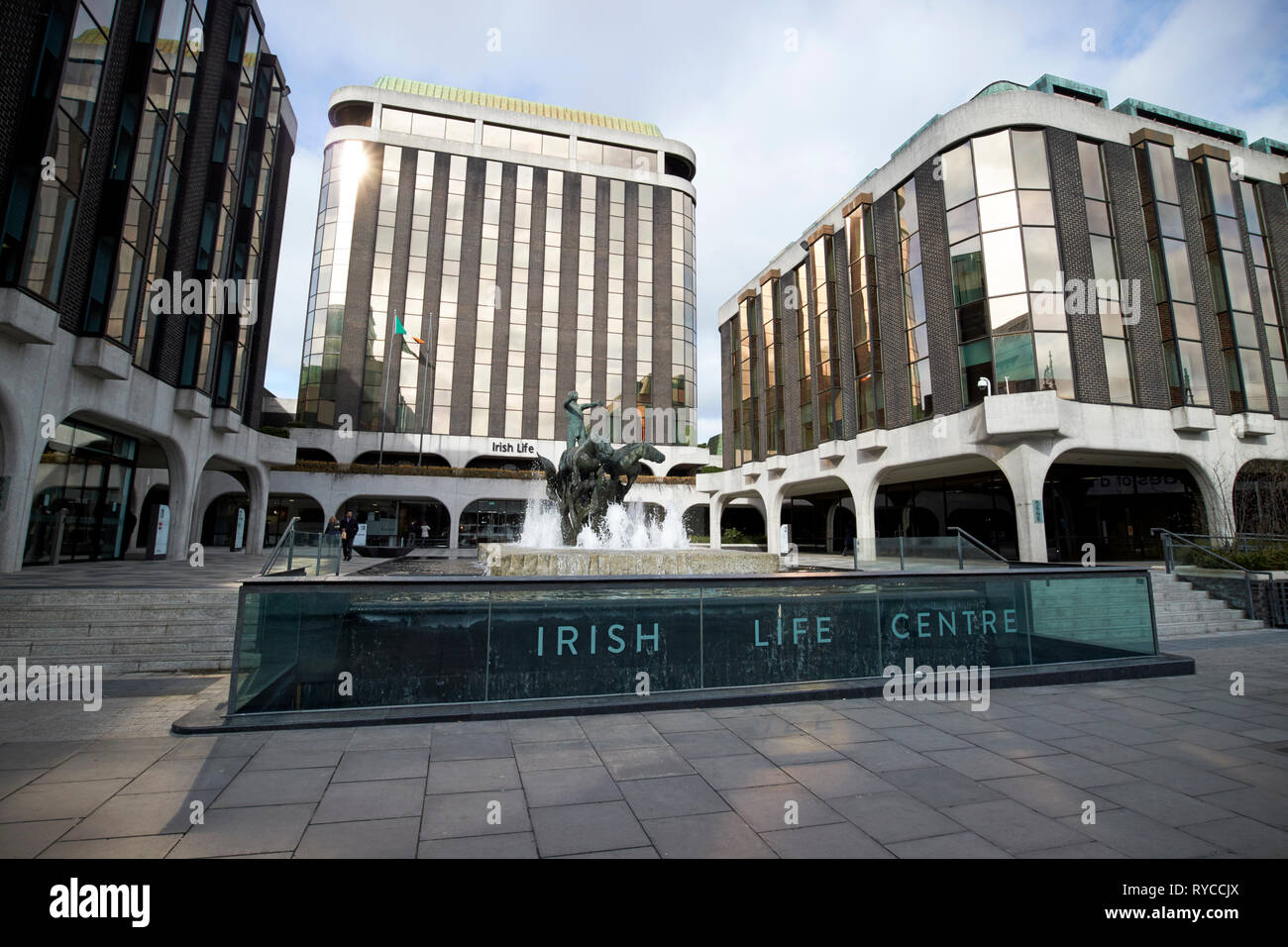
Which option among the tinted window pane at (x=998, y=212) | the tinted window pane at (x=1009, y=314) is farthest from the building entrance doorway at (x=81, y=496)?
the tinted window pane at (x=998, y=212)

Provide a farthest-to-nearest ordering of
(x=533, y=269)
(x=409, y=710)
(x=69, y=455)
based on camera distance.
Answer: (x=533, y=269), (x=69, y=455), (x=409, y=710)

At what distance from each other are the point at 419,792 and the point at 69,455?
70.7 ft

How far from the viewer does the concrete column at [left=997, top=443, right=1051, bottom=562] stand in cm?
2036

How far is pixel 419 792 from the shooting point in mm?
4211

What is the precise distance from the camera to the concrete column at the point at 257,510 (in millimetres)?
30109

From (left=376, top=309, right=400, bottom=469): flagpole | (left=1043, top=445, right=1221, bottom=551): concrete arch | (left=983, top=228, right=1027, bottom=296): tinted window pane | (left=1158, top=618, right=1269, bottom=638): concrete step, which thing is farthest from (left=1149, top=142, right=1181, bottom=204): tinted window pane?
(left=376, top=309, right=400, bottom=469): flagpole

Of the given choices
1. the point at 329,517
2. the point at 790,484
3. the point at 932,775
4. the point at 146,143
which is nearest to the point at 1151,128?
the point at 790,484

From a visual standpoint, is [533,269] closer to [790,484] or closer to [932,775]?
[790,484]

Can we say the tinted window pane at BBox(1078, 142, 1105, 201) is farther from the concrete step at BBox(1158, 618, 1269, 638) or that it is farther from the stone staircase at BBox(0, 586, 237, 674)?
the stone staircase at BBox(0, 586, 237, 674)

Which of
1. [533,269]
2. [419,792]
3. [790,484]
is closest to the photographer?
[419,792]

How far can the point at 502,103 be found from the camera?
59.7 m

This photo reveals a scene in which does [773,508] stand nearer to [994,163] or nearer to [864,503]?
[864,503]

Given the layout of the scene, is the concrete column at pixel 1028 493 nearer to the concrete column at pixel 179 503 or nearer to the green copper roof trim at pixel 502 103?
the concrete column at pixel 179 503

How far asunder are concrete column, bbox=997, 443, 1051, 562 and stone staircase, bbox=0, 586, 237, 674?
73.7 ft
